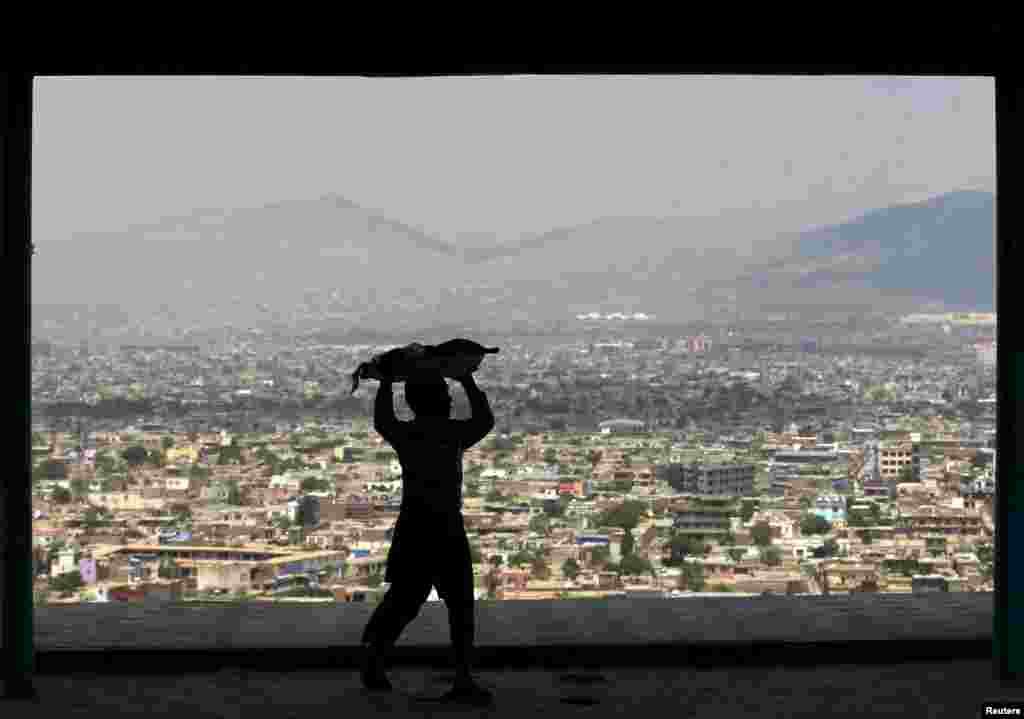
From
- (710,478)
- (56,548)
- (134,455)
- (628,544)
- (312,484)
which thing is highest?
(134,455)

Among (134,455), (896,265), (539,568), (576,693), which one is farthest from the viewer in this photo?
(896,265)

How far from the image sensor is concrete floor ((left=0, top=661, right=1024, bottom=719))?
24.0 ft

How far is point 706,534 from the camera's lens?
83.4ft

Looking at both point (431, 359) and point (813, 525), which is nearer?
point (431, 359)

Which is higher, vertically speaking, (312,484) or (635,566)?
(312,484)

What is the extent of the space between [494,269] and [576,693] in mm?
23448

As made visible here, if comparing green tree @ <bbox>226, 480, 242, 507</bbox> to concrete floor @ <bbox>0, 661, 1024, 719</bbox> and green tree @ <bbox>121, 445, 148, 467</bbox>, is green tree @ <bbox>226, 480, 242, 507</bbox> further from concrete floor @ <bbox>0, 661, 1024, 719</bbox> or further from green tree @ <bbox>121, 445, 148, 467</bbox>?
concrete floor @ <bbox>0, 661, 1024, 719</bbox>

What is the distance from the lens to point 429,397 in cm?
744

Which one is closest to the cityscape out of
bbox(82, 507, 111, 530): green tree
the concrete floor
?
bbox(82, 507, 111, 530): green tree

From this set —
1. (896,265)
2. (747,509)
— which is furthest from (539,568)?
(896,265)

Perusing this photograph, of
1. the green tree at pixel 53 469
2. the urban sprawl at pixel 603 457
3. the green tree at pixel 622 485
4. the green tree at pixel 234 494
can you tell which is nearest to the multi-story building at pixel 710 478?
the urban sprawl at pixel 603 457

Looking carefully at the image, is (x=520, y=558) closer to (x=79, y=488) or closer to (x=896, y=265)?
(x=79, y=488)

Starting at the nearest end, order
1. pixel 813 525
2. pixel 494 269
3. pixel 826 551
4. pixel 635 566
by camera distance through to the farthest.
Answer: pixel 826 551, pixel 635 566, pixel 813 525, pixel 494 269

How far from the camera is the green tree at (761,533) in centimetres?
2133
